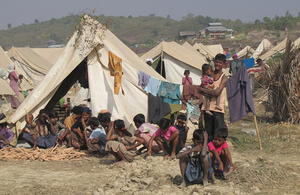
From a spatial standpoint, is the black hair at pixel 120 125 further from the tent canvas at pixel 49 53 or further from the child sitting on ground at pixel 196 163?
the tent canvas at pixel 49 53

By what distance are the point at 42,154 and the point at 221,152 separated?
2.96 m

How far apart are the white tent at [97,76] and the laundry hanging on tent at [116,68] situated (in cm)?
20

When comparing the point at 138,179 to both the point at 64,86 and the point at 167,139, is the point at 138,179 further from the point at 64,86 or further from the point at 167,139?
the point at 64,86

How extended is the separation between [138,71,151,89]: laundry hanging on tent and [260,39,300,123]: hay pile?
9.32 feet

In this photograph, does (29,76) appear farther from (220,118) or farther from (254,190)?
(254,190)

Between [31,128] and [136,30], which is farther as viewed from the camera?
[136,30]

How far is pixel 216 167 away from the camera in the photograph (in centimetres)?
430

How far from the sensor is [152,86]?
6.84 metres

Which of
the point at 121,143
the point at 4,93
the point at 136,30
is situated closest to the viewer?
the point at 121,143

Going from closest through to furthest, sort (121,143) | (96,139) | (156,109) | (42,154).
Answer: (121,143)
(42,154)
(96,139)
(156,109)

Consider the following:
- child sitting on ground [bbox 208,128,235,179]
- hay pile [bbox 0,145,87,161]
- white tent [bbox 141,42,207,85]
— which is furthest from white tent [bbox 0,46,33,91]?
child sitting on ground [bbox 208,128,235,179]

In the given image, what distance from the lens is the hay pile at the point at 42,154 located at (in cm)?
574

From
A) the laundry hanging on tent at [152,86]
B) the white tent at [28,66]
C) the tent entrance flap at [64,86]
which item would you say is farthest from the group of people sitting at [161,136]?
the white tent at [28,66]

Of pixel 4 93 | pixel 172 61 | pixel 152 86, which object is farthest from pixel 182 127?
pixel 172 61
